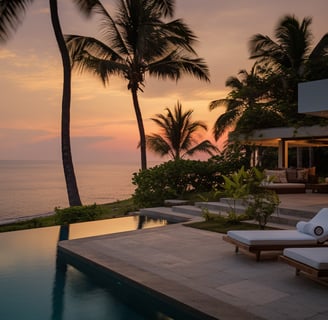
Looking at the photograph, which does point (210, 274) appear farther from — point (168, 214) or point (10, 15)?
point (10, 15)

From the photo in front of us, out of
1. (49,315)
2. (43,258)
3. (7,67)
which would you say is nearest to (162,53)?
(7,67)

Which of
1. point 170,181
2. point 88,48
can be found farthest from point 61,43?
point 170,181

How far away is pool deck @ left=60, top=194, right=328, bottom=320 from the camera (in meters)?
4.00

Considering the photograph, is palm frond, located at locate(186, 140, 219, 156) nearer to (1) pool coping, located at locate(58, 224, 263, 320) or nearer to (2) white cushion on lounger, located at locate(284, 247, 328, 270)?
(1) pool coping, located at locate(58, 224, 263, 320)

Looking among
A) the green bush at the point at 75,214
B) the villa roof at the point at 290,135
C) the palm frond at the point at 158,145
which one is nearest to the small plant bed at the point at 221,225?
the green bush at the point at 75,214

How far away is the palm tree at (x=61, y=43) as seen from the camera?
11523mm

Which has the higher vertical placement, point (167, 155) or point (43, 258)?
point (167, 155)

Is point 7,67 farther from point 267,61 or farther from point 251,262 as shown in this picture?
point 251,262

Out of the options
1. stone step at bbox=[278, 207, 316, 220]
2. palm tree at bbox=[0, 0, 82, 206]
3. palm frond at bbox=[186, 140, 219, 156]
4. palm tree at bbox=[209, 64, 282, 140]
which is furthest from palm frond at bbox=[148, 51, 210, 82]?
stone step at bbox=[278, 207, 316, 220]

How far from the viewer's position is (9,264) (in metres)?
6.09

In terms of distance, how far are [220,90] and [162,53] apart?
11.2 metres

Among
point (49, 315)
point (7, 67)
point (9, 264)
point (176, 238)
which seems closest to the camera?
point (49, 315)

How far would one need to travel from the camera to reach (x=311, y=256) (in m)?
4.57

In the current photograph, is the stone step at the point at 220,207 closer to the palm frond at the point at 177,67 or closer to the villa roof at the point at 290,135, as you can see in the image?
the villa roof at the point at 290,135
